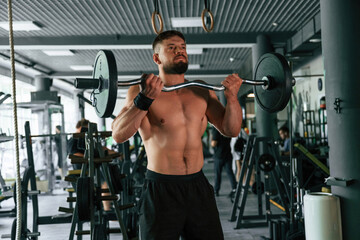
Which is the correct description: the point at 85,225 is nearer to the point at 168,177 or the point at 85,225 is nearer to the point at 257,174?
the point at 257,174

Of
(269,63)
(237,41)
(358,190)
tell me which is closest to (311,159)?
(358,190)

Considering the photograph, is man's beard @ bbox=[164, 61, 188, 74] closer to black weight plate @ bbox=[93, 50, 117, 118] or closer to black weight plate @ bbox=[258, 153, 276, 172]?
black weight plate @ bbox=[93, 50, 117, 118]

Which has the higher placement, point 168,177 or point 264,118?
point 264,118

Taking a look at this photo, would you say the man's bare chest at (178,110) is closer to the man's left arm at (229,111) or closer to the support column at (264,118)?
the man's left arm at (229,111)

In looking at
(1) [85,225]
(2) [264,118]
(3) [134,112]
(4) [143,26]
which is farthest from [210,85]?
(2) [264,118]

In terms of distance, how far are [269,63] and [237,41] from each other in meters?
5.08

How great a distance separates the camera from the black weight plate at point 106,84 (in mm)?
1367

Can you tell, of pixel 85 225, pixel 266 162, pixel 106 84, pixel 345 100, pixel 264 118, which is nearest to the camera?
pixel 106 84

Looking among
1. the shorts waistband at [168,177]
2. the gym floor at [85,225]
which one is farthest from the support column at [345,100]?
the shorts waistband at [168,177]

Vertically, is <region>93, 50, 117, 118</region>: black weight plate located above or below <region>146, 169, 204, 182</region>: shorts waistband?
above

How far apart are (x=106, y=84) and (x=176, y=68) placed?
40cm

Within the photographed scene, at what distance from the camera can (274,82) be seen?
171cm

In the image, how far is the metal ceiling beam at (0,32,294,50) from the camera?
21.8ft

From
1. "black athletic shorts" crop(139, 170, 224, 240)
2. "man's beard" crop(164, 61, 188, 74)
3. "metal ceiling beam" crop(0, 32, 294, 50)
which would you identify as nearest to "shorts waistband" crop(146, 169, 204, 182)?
"black athletic shorts" crop(139, 170, 224, 240)
